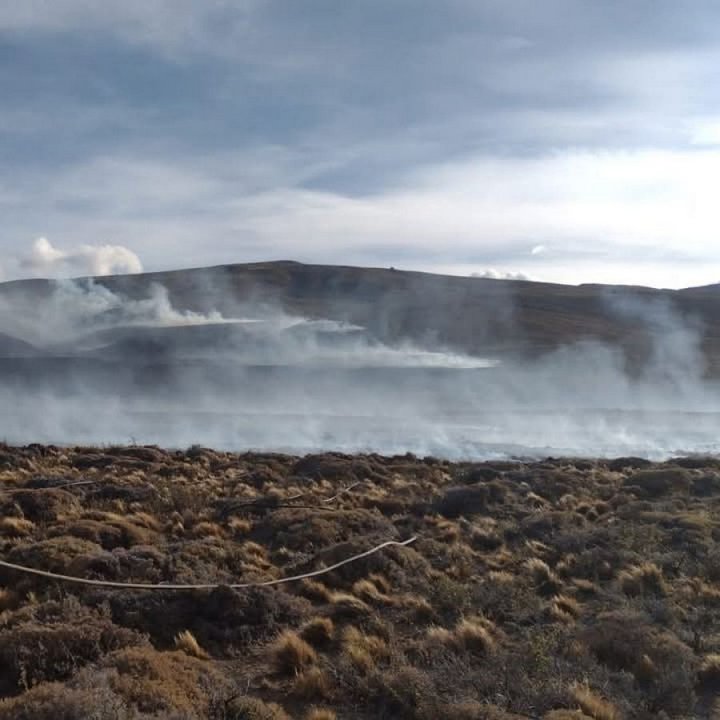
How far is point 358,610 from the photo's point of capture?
8.91m

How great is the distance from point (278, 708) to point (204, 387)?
221 feet

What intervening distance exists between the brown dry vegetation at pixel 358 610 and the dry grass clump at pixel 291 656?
0.02 m

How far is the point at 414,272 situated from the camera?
11712 cm

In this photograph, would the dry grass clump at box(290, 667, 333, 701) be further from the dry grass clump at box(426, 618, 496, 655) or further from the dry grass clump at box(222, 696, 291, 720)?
the dry grass clump at box(426, 618, 496, 655)

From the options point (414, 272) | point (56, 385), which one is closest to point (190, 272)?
point (414, 272)

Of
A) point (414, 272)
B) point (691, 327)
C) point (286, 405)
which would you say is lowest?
point (286, 405)

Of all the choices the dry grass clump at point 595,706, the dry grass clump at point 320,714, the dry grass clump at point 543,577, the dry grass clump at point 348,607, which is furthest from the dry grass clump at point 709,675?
the dry grass clump at point 348,607

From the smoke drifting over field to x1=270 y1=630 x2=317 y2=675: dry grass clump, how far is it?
111ft

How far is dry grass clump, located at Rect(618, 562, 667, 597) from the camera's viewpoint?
32.6 ft

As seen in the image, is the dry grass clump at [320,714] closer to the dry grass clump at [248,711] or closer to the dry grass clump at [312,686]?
the dry grass clump at [248,711]

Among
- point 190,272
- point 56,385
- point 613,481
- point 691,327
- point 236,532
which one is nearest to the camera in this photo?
point 236,532

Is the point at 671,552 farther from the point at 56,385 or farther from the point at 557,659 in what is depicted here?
the point at 56,385

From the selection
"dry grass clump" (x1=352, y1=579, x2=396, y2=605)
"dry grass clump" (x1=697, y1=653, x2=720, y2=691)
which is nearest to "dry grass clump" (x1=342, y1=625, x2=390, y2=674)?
"dry grass clump" (x1=352, y1=579, x2=396, y2=605)

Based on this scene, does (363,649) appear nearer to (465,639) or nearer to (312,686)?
(312,686)
